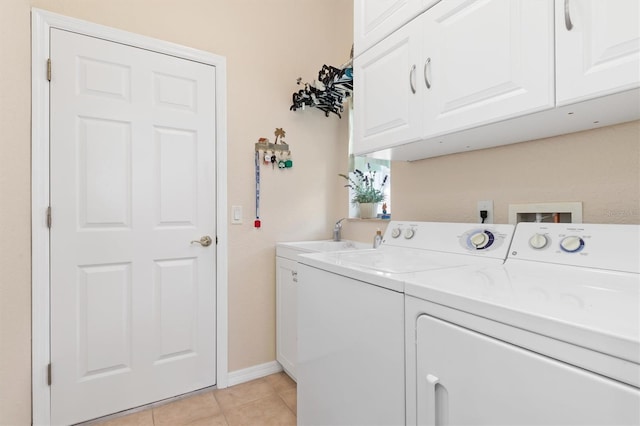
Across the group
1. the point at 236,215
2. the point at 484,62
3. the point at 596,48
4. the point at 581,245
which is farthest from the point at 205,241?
the point at 596,48

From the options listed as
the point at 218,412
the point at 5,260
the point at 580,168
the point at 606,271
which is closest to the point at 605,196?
the point at 580,168

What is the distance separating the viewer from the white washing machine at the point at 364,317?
96 cm

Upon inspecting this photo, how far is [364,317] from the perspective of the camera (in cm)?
106

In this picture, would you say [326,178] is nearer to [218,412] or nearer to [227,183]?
[227,183]

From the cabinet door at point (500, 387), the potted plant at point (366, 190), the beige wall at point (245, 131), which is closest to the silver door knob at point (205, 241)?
the beige wall at point (245, 131)

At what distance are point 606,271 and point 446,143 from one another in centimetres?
75

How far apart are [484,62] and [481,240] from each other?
666 millimetres

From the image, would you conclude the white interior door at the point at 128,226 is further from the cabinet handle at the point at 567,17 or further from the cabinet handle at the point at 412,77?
the cabinet handle at the point at 567,17

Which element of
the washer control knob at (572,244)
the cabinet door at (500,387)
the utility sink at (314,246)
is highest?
the washer control knob at (572,244)

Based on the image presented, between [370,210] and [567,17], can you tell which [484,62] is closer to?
[567,17]

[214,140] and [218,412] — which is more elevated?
[214,140]

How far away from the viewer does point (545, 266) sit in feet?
3.39

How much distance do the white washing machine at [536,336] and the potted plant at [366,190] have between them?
1.23 meters

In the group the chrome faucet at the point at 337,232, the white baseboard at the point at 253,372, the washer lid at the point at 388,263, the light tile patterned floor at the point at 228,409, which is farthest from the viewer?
the chrome faucet at the point at 337,232
